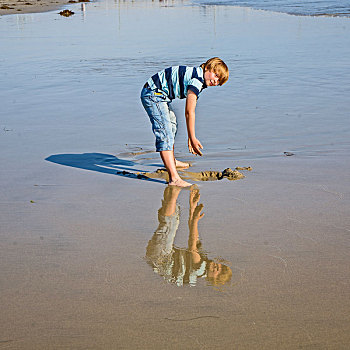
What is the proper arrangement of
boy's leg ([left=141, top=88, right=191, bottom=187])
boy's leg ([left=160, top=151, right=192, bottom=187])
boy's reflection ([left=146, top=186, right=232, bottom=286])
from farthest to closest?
boy's leg ([left=141, top=88, right=191, bottom=187])
boy's leg ([left=160, top=151, right=192, bottom=187])
boy's reflection ([left=146, top=186, right=232, bottom=286])

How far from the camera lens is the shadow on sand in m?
5.15

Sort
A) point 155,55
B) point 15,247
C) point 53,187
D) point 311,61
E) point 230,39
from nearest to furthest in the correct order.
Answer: point 15,247 < point 53,187 < point 311,61 < point 155,55 < point 230,39

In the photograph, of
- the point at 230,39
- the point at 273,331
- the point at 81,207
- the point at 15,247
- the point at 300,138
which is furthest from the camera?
the point at 230,39

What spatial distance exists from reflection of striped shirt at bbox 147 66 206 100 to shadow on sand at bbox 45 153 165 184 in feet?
2.80

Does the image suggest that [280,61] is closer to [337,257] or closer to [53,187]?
[53,187]

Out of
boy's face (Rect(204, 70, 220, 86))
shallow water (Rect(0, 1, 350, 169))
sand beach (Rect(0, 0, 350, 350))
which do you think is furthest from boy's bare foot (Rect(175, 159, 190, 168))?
boy's face (Rect(204, 70, 220, 86))

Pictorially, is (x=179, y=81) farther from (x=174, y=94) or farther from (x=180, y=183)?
(x=180, y=183)


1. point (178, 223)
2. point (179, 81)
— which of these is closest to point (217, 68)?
point (179, 81)

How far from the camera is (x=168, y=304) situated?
2.70 m

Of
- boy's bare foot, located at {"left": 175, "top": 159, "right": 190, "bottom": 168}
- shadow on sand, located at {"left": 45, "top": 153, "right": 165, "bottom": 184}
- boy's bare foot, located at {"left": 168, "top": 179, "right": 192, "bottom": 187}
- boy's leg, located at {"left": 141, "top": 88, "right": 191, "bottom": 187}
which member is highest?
boy's leg, located at {"left": 141, "top": 88, "right": 191, "bottom": 187}

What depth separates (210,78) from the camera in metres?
4.61

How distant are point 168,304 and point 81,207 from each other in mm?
1641

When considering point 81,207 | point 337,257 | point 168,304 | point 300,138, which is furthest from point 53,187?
point 300,138

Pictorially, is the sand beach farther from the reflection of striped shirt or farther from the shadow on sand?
the reflection of striped shirt
